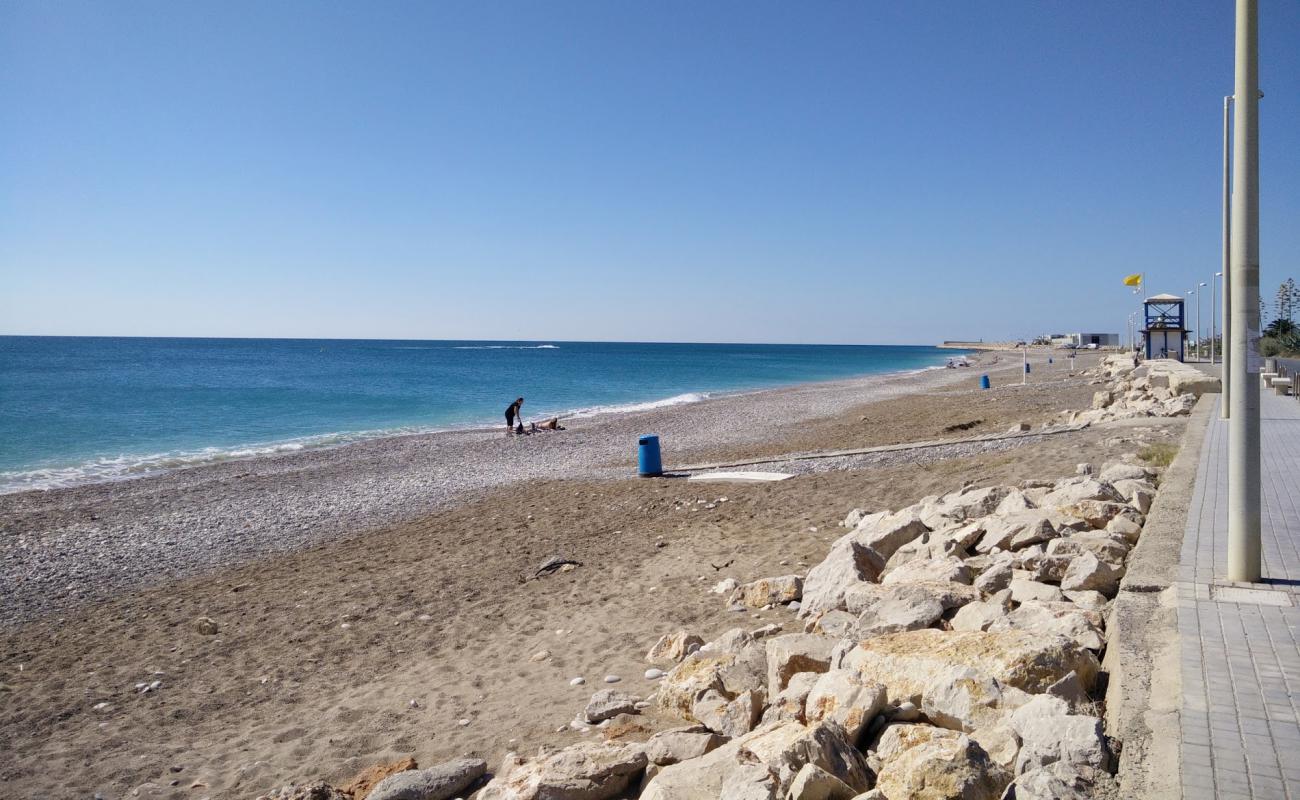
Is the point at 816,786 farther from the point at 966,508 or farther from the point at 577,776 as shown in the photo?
the point at 966,508

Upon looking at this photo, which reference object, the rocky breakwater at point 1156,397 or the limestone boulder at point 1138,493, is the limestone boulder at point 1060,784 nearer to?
the limestone boulder at point 1138,493

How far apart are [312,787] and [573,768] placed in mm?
1672

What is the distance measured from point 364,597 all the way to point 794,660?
5.71 m

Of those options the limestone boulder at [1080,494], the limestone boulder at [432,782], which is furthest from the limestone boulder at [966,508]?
the limestone boulder at [432,782]

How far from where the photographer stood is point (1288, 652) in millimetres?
3713

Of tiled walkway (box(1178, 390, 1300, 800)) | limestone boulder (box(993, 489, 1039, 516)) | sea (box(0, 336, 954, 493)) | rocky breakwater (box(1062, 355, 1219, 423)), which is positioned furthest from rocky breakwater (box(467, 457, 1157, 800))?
sea (box(0, 336, 954, 493))

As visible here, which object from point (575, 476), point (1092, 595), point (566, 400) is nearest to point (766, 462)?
point (575, 476)

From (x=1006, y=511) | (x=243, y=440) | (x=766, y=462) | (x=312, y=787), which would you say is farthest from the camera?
(x=243, y=440)

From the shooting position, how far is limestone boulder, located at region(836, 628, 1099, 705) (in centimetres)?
357

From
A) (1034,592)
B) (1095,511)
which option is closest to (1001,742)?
(1034,592)

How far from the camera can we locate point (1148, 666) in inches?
142

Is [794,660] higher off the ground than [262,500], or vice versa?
[794,660]

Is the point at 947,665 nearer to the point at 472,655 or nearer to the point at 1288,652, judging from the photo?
the point at 1288,652

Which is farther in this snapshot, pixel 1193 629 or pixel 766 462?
pixel 766 462
